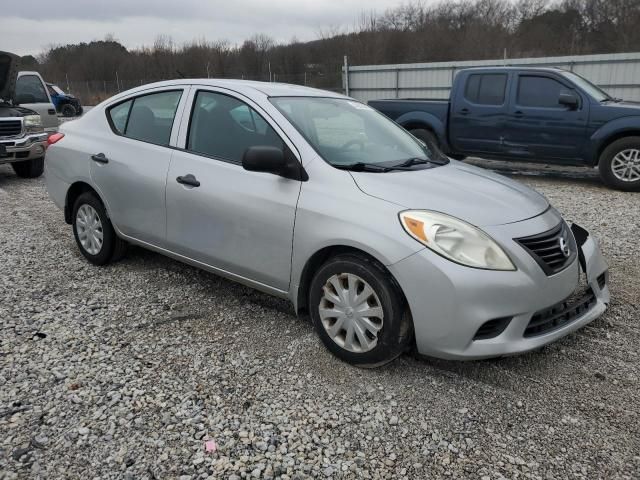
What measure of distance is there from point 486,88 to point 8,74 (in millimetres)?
8426

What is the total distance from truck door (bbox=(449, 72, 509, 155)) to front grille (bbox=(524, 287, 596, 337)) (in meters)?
6.36

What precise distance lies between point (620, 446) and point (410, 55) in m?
35.6

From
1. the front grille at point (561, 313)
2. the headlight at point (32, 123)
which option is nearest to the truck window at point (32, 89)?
the headlight at point (32, 123)

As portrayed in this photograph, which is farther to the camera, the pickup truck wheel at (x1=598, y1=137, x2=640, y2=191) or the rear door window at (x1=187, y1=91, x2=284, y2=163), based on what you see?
the pickup truck wheel at (x1=598, y1=137, x2=640, y2=191)

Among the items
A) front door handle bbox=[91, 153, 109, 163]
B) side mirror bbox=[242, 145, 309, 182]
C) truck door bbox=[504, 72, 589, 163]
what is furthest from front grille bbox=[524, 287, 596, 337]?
truck door bbox=[504, 72, 589, 163]

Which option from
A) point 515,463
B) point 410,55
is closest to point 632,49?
point 410,55

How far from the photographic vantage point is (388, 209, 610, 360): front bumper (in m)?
2.70

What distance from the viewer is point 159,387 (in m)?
2.97

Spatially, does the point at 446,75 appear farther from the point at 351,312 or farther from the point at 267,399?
the point at 267,399

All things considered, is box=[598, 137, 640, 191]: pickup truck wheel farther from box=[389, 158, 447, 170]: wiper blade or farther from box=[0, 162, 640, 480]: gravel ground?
box=[389, 158, 447, 170]: wiper blade

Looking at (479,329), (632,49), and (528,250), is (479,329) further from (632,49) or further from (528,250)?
(632,49)

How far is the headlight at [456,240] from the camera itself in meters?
2.76

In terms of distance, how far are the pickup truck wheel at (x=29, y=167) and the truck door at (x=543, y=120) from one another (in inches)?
335

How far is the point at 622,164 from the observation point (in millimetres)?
8008
